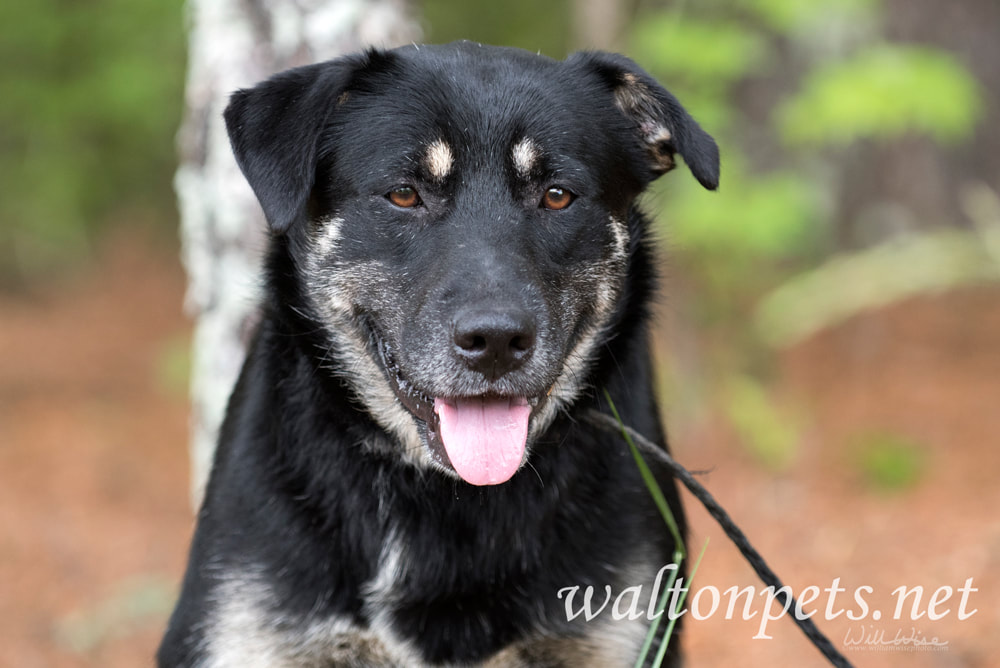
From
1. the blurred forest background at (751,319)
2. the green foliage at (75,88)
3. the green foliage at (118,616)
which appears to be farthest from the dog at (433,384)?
the green foliage at (75,88)

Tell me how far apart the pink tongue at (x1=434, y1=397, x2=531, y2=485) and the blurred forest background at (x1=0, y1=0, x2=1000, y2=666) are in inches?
57.3

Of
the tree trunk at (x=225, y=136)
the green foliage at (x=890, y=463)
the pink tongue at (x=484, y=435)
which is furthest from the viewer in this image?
the green foliage at (x=890, y=463)

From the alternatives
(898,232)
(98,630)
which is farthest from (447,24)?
(98,630)

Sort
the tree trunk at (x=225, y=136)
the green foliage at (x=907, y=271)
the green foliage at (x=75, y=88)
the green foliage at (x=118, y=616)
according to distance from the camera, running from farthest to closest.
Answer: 1. the green foliage at (x=75, y=88)
2. the green foliage at (x=118, y=616)
3. the tree trunk at (x=225, y=136)
4. the green foliage at (x=907, y=271)

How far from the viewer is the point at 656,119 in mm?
3365

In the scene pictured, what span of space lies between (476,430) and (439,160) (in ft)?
2.60

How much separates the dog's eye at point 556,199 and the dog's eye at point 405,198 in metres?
0.37

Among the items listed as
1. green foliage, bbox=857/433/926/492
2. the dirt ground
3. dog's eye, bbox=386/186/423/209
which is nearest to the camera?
dog's eye, bbox=386/186/423/209

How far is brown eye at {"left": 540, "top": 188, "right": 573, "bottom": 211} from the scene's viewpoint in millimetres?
3104

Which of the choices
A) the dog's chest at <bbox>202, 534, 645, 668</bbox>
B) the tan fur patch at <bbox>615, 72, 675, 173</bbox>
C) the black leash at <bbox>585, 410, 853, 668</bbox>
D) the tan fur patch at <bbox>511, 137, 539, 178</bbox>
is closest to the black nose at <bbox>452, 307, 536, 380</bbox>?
the black leash at <bbox>585, 410, 853, 668</bbox>

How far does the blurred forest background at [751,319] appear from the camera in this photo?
18.0 ft

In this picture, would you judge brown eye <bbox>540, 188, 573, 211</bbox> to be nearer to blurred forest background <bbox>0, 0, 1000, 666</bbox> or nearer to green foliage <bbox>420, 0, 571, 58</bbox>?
blurred forest background <bbox>0, 0, 1000, 666</bbox>

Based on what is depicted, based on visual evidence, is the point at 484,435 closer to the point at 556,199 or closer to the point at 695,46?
the point at 556,199

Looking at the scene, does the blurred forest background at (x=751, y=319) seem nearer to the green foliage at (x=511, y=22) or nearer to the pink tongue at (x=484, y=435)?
the green foliage at (x=511, y=22)
